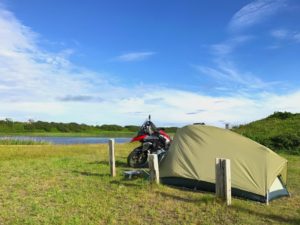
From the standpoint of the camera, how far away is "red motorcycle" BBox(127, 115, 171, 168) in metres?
14.2

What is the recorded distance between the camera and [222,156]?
393 inches

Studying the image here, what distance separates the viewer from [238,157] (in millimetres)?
9805

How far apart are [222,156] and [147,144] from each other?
4.65 metres

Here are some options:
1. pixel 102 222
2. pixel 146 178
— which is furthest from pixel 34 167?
pixel 102 222

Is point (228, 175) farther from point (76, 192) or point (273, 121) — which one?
point (273, 121)

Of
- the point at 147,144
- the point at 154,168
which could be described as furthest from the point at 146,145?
the point at 154,168

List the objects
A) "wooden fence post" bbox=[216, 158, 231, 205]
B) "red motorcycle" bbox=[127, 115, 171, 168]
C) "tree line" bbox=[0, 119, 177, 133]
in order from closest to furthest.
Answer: "wooden fence post" bbox=[216, 158, 231, 205], "red motorcycle" bbox=[127, 115, 171, 168], "tree line" bbox=[0, 119, 177, 133]

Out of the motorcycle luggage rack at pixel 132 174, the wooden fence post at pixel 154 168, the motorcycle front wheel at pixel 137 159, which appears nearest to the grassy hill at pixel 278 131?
the motorcycle front wheel at pixel 137 159

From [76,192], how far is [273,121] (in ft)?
75.7

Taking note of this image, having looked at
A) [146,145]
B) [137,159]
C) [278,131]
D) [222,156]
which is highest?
[278,131]

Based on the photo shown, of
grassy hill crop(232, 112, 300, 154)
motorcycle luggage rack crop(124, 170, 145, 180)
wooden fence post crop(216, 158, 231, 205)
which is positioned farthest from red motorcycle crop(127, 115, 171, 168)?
grassy hill crop(232, 112, 300, 154)

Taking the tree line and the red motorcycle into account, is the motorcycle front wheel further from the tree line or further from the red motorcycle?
the tree line

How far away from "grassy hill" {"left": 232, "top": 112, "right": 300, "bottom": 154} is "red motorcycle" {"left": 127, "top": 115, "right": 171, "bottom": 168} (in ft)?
31.6

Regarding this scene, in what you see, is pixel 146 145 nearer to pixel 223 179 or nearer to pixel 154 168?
pixel 154 168
